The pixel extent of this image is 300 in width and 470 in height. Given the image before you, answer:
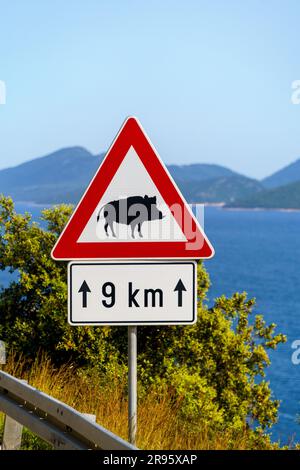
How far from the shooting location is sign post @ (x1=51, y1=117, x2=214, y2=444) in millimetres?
4160

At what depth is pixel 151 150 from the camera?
165 inches

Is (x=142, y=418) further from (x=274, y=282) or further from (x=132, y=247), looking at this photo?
(x=274, y=282)

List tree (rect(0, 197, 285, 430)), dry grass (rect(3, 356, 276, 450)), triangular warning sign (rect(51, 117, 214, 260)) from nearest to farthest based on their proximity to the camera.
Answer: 1. triangular warning sign (rect(51, 117, 214, 260))
2. dry grass (rect(3, 356, 276, 450))
3. tree (rect(0, 197, 285, 430))

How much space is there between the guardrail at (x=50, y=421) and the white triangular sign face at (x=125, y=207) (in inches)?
37.3

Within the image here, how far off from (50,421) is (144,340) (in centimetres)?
565

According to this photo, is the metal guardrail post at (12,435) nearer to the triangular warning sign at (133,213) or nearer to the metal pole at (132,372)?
the metal pole at (132,372)

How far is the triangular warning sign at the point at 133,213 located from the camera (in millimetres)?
4152

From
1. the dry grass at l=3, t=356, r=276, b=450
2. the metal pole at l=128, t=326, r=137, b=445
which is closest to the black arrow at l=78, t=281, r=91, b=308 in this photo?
the metal pole at l=128, t=326, r=137, b=445

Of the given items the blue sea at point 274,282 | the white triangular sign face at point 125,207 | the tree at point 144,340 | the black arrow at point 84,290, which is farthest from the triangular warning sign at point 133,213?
the blue sea at point 274,282

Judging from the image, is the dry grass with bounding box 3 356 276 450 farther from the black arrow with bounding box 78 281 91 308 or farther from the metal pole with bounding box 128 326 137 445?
the black arrow with bounding box 78 281 91 308

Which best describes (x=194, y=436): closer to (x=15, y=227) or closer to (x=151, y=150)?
(x=151, y=150)

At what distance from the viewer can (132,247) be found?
4188mm

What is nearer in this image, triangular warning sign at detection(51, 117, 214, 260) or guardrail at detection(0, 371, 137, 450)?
guardrail at detection(0, 371, 137, 450)

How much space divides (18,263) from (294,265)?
356 feet
